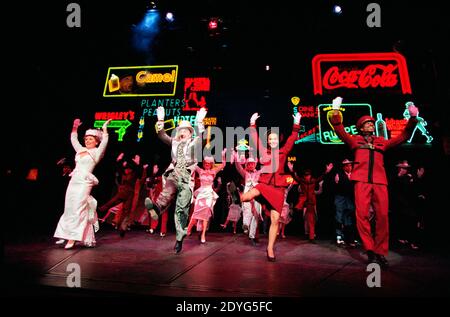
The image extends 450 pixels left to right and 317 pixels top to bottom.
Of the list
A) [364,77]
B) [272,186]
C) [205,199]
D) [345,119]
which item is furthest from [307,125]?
[272,186]

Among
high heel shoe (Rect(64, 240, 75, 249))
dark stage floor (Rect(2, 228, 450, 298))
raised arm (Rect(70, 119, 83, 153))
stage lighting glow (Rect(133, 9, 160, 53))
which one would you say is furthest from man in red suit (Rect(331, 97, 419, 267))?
stage lighting glow (Rect(133, 9, 160, 53))

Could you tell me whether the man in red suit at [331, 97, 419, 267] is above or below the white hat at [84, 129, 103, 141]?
below

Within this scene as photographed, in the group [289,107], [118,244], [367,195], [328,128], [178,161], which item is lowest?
[118,244]

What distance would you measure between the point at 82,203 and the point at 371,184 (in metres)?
5.02

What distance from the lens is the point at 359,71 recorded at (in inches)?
421

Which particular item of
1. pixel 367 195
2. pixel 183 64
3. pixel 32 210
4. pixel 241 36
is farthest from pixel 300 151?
pixel 32 210

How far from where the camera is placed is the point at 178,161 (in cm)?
563

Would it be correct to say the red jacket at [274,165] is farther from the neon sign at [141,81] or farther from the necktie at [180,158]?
the neon sign at [141,81]

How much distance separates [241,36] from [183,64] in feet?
8.39

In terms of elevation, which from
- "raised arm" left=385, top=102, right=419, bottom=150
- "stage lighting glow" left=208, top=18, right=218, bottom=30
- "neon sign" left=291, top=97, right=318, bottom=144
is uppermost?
"stage lighting glow" left=208, top=18, right=218, bottom=30

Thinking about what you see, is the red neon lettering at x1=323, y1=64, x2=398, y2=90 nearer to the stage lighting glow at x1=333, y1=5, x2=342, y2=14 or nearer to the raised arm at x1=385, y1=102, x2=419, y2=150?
the stage lighting glow at x1=333, y1=5, x2=342, y2=14

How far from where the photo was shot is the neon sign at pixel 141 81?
11461 millimetres

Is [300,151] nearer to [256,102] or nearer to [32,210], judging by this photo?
[256,102]

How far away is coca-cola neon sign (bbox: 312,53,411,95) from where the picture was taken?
34.6 ft
